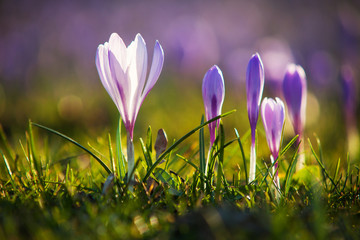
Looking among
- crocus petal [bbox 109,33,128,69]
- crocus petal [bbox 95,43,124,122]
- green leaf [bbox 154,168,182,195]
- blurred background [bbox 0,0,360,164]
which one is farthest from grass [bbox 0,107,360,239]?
blurred background [bbox 0,0,360,164]

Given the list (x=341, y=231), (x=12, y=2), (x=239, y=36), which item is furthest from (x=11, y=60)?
(x=12, y=2)

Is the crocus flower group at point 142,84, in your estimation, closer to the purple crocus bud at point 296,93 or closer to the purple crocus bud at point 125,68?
the purple crocus bud at point 125,68

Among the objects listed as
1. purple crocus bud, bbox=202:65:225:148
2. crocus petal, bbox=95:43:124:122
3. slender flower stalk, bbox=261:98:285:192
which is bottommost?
slender flower stalk, bbox=261:98:285:192

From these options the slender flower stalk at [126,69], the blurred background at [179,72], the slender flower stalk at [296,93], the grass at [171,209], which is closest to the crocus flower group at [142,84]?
the slender flower stalk at [126,69]

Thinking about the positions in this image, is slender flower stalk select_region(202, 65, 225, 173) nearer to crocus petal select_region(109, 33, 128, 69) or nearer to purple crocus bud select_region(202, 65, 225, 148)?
purple crocus bud select_region(202, 65, 225, 148)

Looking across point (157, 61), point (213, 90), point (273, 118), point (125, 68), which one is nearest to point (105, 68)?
point (125, 68)

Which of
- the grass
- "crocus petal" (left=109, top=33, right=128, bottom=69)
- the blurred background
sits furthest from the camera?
the blurred background
